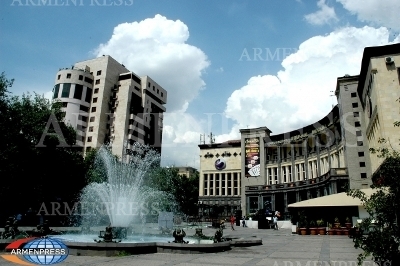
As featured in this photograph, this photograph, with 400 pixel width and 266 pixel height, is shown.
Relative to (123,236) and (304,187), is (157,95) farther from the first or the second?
(123,236)

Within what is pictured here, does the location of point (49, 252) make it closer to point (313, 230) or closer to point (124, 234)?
point (124, 234)

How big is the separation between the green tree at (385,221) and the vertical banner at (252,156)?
5381 cm

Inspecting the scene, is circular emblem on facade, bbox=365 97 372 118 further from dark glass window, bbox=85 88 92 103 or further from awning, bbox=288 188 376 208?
dark glass window, bbox=85 88 92 103

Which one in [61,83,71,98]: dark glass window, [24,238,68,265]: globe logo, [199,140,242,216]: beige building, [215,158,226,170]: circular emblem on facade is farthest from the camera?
[61,83,71,98]: dark glass window

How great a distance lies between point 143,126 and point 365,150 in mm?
56508

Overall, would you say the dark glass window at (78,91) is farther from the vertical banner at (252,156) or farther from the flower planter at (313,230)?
the flower planter at (313,230)

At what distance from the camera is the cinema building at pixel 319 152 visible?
30125mm

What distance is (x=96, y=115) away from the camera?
74.5m

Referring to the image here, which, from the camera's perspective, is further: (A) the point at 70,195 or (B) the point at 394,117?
(A) the point at 70,195

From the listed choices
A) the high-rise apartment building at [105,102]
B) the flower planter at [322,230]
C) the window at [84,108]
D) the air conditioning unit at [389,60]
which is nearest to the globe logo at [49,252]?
the flower planter at [322,230]

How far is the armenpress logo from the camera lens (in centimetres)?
970

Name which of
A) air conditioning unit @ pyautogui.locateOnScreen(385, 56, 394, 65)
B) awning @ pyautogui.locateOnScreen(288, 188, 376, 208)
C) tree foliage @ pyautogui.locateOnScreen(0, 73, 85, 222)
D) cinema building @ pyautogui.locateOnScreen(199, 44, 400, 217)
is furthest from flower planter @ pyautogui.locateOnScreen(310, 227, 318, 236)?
tree foliage @ pyautogui.locateOnScreen(0, 73, 85, 222)

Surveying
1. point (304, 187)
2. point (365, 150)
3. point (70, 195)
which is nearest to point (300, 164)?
point (304, 187)

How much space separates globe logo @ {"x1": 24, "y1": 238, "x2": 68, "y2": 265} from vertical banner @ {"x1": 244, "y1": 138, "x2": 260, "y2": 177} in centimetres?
5046
